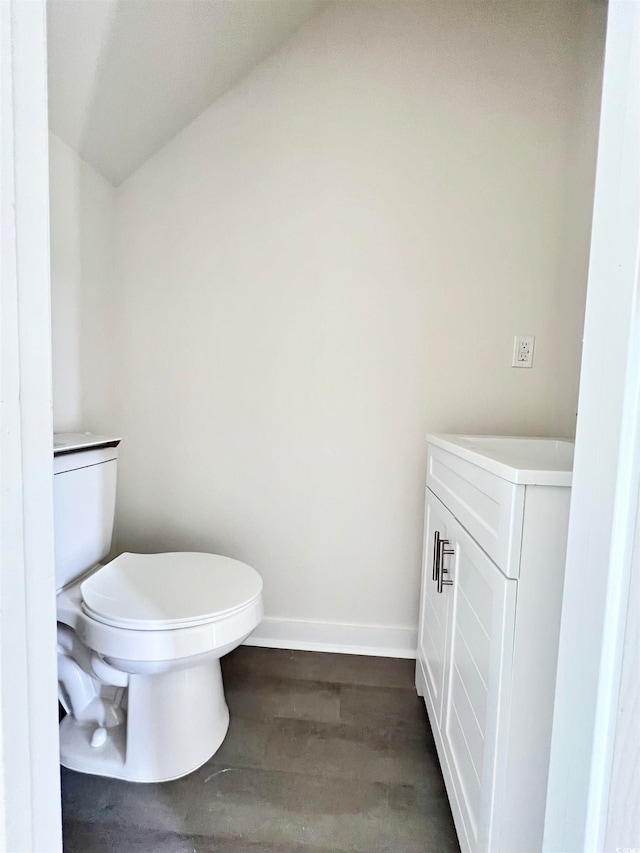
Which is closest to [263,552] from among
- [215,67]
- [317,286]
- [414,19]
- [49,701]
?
[317,286]

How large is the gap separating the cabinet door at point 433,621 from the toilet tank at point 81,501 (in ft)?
3.20

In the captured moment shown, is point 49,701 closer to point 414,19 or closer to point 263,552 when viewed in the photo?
point 263,552

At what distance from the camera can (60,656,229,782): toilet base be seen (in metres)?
1.03

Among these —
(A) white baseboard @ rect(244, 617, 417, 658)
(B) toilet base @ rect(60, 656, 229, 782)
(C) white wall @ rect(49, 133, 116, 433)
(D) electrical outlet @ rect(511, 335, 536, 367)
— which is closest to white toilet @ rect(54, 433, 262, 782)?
(B) toilet base @ rect(60, 656, 229, 782)

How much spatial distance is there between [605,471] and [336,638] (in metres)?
1.37

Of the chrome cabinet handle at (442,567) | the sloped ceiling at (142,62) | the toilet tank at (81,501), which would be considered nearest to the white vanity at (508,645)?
the chrome cabinet handle at (442,567)

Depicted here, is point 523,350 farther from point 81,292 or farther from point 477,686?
point 81,292

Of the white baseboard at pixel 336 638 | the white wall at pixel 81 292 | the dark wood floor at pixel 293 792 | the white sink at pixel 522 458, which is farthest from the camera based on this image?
the white baseboard at pixel 336 638

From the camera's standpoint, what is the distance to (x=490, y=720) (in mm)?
693

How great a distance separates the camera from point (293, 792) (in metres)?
1.00

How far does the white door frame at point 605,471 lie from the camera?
0.40 metres

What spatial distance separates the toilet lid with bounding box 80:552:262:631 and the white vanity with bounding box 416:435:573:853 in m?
0.55

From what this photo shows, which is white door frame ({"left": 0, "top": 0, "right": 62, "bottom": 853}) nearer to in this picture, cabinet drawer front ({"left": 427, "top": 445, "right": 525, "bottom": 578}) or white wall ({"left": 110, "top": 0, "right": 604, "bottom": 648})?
cabinet drawer front ({"left": 427, "top": 445, "right": 525, "bottom": 578})

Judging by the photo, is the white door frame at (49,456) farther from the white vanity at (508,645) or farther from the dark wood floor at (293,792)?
the dark wood floor at (293,792)
